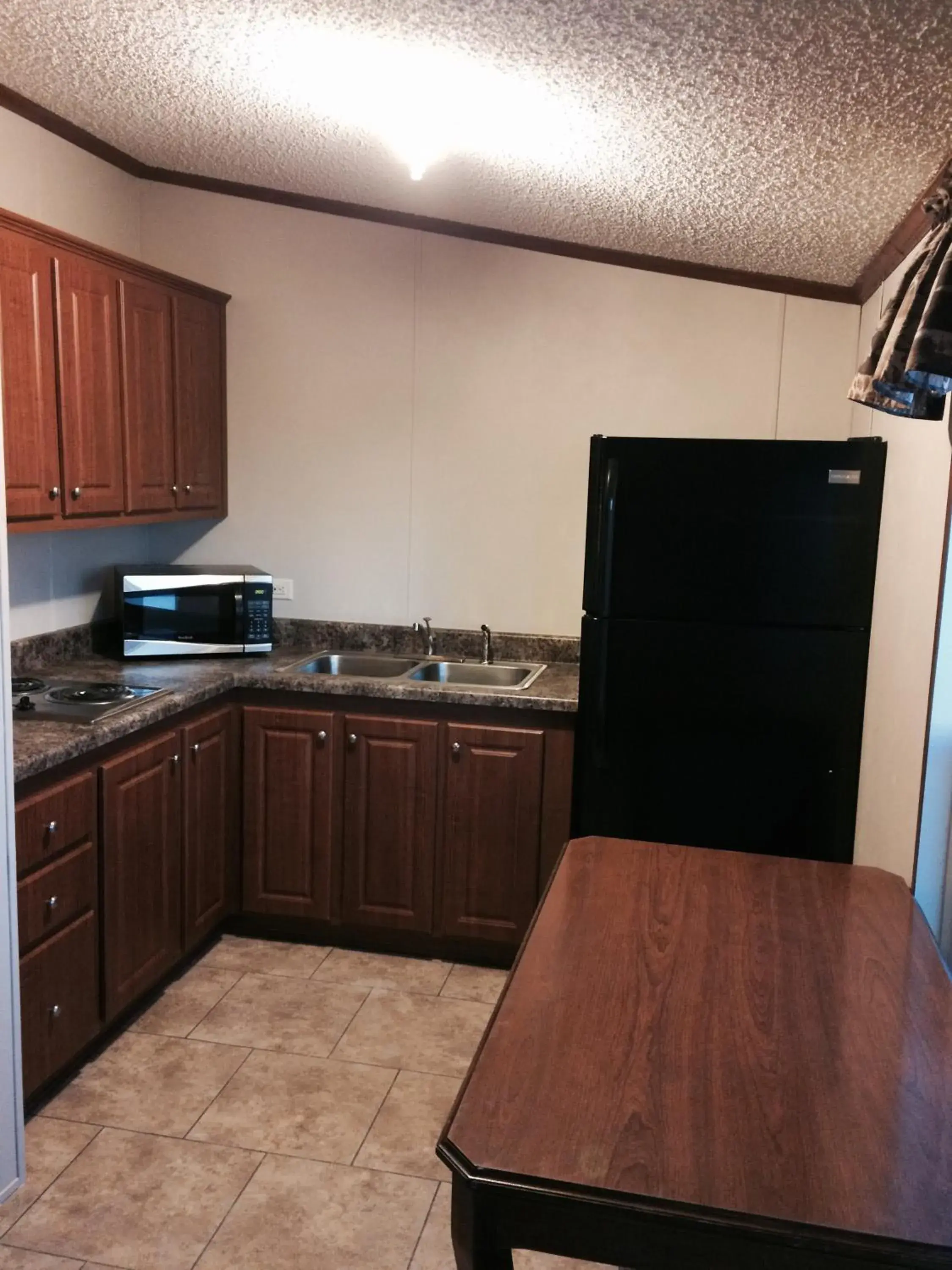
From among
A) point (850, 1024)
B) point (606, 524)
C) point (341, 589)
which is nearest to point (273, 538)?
point (341, 589)

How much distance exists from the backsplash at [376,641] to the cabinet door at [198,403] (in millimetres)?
541

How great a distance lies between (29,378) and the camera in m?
2.85

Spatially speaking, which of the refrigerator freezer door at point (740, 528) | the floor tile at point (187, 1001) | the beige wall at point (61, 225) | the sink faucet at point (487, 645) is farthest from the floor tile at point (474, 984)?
the beige wall at point (61, 225)

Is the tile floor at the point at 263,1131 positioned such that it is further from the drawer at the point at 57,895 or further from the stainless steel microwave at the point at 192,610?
the stainless steel microwave at the point at 192,610

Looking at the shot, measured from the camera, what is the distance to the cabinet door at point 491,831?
332cm

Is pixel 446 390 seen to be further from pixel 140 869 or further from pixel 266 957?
pixel 266 957

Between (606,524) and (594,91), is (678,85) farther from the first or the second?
(606,524)

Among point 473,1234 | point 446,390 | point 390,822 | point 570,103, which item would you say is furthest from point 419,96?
point 473,1234

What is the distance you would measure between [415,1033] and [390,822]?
0.68 metres

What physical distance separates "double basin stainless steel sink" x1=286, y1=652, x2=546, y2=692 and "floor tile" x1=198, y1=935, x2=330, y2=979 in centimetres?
91

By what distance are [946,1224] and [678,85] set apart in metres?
1.84

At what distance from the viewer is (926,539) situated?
2227 millimetres

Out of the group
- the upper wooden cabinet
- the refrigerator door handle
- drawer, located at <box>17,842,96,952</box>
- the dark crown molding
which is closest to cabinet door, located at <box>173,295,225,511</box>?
the upper wooden cabinet

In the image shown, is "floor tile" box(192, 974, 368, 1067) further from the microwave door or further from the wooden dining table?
the wooden dining table
